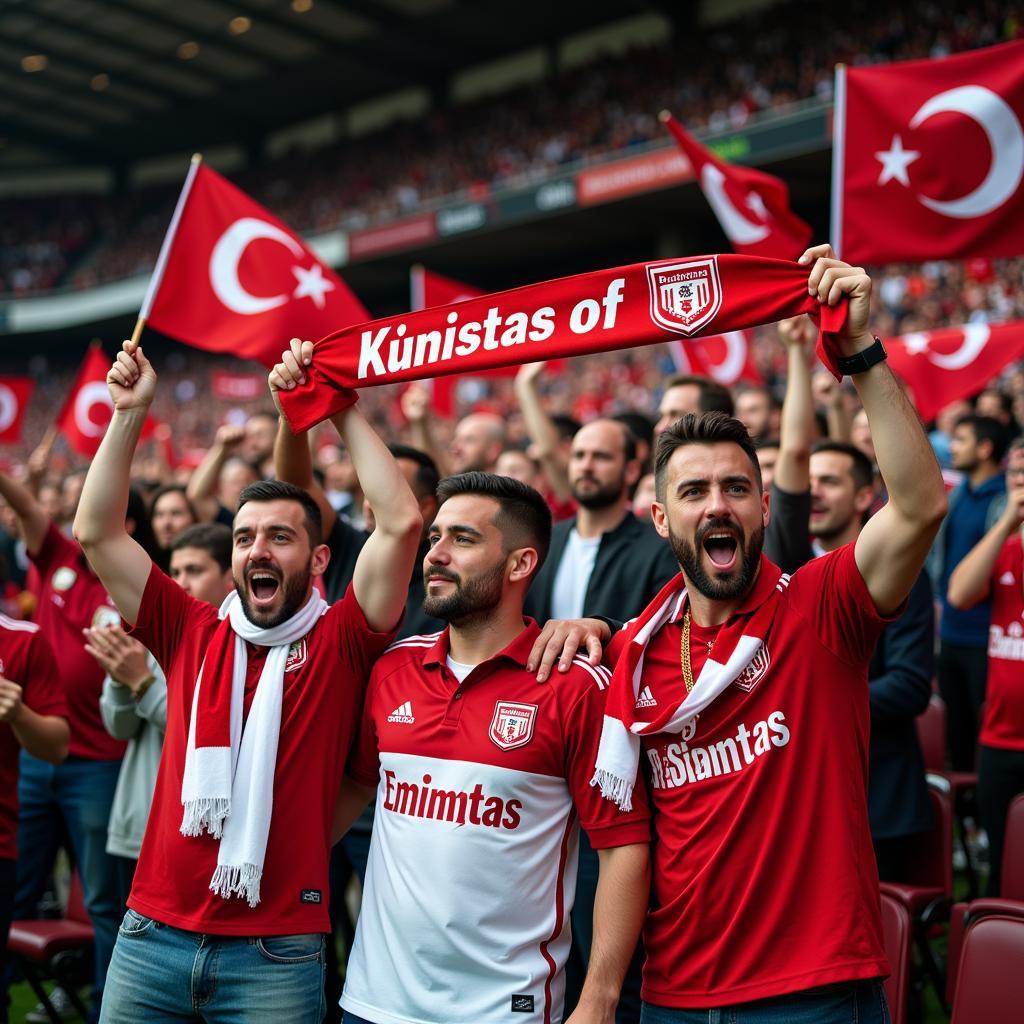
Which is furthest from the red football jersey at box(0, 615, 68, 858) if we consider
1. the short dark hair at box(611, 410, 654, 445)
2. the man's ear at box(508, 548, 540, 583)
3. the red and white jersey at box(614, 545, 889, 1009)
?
the short dark hair at box(611, 410, 654, 445)

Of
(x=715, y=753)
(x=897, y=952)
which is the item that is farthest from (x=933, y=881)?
(x=715, y=753)

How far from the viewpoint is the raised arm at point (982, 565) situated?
433cm

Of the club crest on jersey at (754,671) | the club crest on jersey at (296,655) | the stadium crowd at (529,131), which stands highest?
the stadium crowd at (529,131)

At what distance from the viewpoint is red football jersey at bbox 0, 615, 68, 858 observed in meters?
3.49

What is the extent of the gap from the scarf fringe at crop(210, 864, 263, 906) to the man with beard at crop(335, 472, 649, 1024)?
243mm

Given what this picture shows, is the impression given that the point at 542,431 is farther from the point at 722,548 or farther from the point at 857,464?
the point at 722,548

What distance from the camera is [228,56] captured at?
26.2 m

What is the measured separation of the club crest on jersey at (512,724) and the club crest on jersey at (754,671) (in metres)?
0.45

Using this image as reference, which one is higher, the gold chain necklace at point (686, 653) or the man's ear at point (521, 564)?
the man's ear at point (521, 564)

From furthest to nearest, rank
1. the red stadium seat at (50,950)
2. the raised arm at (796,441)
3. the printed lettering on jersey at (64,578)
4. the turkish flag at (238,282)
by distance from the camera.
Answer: the turkish flag at (238,282), the printed lettering on jersey at (64,578), the red stadium seat at (50,950), the raised arm at (796,441)

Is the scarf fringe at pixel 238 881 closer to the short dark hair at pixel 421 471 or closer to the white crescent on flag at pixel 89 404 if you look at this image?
the short dark hair at pixel 421 471

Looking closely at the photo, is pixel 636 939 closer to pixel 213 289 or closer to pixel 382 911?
pixel 382 911

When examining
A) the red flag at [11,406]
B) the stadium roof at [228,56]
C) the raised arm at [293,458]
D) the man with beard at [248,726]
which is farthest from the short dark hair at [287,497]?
the stadium roof at [228,56]

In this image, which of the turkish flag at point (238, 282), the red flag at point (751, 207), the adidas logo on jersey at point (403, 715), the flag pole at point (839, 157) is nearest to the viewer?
the adidas logo on jersey at point (403, 715)
